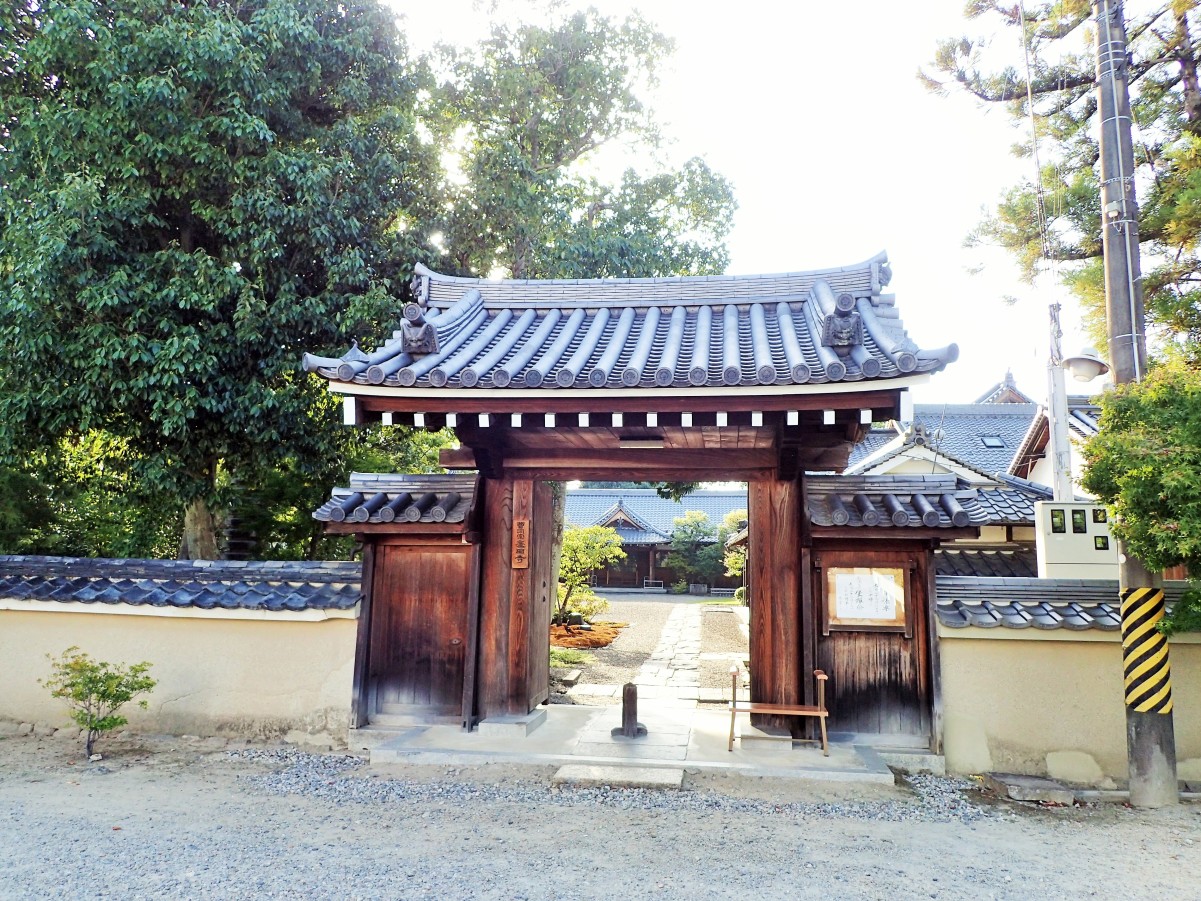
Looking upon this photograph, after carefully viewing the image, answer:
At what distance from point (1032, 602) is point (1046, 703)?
910 mm

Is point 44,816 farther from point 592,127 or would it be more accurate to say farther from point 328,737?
point 592,127

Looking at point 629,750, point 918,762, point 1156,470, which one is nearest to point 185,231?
point 629,750

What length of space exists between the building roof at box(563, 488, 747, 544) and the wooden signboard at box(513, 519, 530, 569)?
3061 centimetres

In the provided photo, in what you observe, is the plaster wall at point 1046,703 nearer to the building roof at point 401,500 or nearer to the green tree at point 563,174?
the building roof at point 401,500

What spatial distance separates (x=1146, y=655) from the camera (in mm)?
6301

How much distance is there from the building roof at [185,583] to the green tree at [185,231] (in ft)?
5.98

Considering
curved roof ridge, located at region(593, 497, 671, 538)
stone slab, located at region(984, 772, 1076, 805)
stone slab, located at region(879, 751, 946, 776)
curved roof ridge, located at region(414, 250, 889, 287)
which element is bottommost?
stone slab, located at region(984, 772, 1076, 805)

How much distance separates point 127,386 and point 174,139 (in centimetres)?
321

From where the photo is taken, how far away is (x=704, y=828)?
18.3ft

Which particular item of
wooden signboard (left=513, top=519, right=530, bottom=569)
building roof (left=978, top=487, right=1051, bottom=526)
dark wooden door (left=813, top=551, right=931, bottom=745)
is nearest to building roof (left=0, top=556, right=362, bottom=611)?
wooden signboard (left=513, top=519, right=530, bottom=569)

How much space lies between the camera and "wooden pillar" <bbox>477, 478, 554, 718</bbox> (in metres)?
7.78

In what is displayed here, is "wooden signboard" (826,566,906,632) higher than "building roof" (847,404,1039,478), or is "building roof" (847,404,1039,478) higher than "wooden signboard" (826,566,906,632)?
"building roof" (847,404,1039,478)

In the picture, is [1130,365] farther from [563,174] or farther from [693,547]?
[693,547]

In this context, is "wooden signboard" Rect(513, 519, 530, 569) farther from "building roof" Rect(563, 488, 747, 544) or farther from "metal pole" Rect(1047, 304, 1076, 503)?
"building roof" Rect(563, 488, 747, 544)
